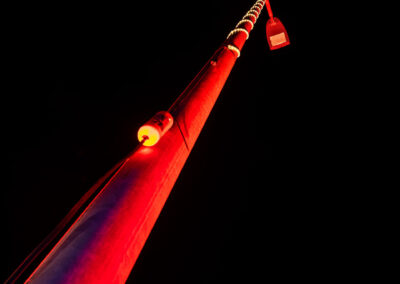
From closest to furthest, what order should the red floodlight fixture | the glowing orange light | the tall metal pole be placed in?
the tall metal pole, the glowing orange light, the red floodlight fixture

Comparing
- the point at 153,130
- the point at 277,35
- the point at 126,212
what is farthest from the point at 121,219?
the point at 277,35

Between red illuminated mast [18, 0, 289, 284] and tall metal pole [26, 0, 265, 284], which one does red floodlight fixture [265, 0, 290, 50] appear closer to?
red illuminated mast [18, 0, 289, 284]

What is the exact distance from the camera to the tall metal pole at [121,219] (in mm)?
796

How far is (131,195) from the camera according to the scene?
1.00m

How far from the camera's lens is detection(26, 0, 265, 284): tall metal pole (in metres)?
0.80

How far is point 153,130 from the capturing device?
125 cm

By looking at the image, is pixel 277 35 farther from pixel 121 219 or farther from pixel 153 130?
pixel 121 219

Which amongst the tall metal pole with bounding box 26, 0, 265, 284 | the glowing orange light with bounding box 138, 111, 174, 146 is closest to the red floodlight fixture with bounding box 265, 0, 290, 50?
the tall metal pole with bounding box 26, 0, 265, 284

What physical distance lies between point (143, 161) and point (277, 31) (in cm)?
319

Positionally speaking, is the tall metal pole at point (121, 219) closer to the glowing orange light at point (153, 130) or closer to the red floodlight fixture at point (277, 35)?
the glowing orange light at point (153, 130)

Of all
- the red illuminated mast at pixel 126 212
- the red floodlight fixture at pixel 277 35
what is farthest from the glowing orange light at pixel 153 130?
the red floodlight fixture at pixel 277 35

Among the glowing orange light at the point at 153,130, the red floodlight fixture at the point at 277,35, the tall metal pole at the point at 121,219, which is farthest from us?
the red floodlight fixture at the point at 277,35

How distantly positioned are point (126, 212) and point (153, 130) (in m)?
0.47

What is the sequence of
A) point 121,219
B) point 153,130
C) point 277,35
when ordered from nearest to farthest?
point 121,219 → point 153,130 → point 277,35
